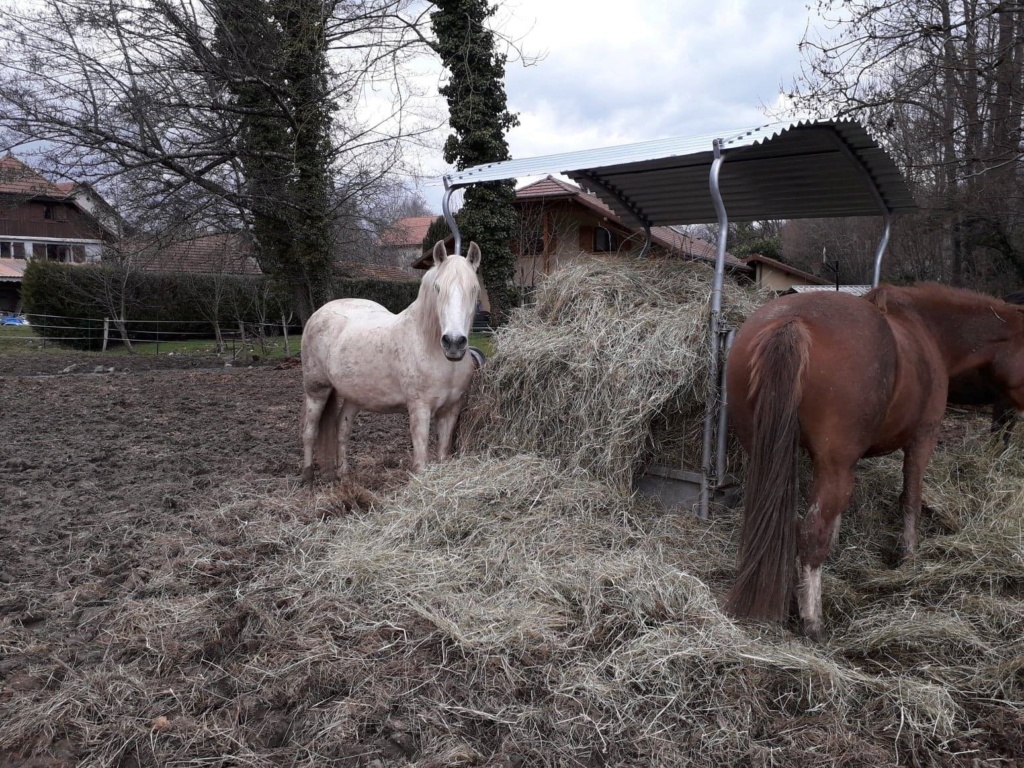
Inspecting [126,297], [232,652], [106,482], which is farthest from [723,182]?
Answer: [126,297]

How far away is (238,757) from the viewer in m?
2.18

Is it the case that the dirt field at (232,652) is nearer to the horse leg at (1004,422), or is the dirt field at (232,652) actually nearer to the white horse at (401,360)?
the white horse at (401,360)

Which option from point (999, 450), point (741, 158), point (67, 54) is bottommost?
point (999, 450)

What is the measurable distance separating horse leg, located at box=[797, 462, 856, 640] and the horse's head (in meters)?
1.96

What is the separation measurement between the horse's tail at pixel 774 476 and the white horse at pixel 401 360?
5.69ft

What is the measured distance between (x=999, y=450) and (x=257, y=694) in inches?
168

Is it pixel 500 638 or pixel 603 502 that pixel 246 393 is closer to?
pixel 603 502

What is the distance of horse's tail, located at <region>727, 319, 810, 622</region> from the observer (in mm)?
2799

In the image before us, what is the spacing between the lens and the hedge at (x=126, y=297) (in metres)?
17.8

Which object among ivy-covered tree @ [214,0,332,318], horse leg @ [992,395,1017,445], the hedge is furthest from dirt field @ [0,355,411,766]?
the hedge

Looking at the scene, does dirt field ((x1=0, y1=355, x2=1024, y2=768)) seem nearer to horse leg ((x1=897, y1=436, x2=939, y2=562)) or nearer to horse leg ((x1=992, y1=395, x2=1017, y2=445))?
horse leg ((x1=897, y1=436, x2=939, y2=562))

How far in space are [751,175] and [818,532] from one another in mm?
3079

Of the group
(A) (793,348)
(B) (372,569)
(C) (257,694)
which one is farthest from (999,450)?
(C) (257,694)

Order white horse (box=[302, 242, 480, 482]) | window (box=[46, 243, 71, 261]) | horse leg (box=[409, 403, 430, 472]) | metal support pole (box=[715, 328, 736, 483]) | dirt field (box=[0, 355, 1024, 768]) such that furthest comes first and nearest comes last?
window (box=[46, 243, 71, 261]) < horse leg (box=[409, 403, 430, 472]) < white horse (box=[302, 242, 480, 482]) < metal support pole (box=[715, 328, 736, 483]) < dirt field (box=[0, 355, 1024, 768])
